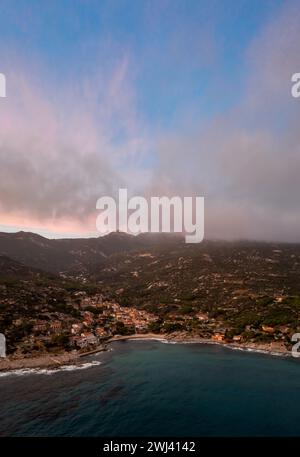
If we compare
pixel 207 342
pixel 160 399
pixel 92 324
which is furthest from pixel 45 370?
pixel 207 342

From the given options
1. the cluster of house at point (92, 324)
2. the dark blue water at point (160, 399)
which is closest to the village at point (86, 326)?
the cluster of house at point (92, 324)

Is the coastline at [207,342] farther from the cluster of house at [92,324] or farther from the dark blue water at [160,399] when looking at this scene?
the dark blue water at [160,399]

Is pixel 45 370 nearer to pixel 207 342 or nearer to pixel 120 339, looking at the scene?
pixel 120 339

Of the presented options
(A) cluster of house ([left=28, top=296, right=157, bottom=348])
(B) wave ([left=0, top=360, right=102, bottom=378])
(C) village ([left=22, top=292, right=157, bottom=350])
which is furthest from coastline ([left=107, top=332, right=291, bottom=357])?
(B) wave ([left=0, top=360, right=102, bottom=378])

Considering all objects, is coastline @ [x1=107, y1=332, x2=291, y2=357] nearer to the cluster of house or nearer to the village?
the village

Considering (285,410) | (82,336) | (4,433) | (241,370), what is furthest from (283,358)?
(4,433)

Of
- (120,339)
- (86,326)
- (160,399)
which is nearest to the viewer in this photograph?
(160,399)
